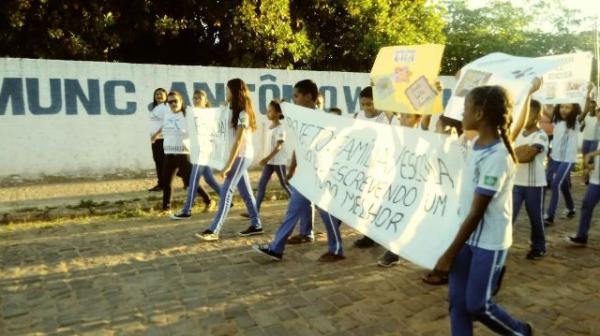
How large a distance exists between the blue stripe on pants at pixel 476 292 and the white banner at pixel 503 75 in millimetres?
1092

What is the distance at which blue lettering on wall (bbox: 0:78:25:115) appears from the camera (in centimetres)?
974

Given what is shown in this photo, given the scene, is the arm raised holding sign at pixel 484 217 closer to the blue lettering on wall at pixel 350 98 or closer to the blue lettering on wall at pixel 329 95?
the blue lettering on wall at pixel 329 95

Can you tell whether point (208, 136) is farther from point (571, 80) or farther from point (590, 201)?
point (590, 201)

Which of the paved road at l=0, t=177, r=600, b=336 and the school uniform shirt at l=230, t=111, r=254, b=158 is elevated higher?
the school uniform shirt at l=230, t=111, r=254, b=158

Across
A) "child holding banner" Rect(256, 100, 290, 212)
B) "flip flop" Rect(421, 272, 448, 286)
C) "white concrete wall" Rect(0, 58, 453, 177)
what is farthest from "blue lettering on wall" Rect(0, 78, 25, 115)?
"flip flop" Rect(421, 272, 448, 286)

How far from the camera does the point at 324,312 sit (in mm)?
3861

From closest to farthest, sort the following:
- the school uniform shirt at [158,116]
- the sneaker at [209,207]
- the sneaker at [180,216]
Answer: the sneaker at [180,216] < the sneaker at [209,207] < the school uniform shirt at [158,116]

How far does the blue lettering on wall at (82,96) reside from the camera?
33.8ft

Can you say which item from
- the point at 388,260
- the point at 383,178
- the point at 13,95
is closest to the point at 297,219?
the point at 388,260

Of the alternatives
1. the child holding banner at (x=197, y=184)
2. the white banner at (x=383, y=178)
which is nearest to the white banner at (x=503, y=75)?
the white banner at (x=383, y=178)

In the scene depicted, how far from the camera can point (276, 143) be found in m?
6.68

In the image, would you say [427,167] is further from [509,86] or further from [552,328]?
[552,328]

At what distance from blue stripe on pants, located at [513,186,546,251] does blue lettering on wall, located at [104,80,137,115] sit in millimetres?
8404

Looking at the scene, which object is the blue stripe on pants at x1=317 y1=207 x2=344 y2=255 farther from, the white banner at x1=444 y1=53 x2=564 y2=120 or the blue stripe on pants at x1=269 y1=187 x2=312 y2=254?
the white banner at x1=444 y1=53 x2=564 y2=120
